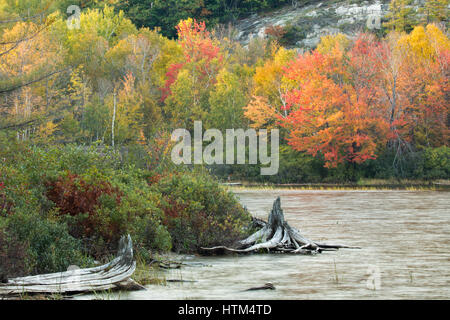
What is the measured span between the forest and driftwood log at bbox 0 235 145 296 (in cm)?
439

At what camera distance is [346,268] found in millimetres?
17062

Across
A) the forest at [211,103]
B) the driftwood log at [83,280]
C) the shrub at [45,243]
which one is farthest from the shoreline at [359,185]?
the driftwood log at [83,280]

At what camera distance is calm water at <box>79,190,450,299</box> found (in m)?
14.1

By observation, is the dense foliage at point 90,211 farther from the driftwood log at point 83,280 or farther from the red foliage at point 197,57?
the red foliage at point 197,57

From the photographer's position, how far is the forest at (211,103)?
70.4ft

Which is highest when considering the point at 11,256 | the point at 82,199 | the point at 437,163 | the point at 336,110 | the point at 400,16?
the point at 400,16

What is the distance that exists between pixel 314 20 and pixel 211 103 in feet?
118

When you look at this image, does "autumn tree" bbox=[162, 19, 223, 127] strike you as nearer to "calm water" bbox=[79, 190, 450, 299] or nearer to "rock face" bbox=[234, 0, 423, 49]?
"rock face" bbox=[234, 0, 423, 49]

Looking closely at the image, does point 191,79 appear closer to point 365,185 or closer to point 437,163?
point 365,185

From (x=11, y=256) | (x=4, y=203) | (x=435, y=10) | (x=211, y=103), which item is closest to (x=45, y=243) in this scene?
(x=4, y=203)

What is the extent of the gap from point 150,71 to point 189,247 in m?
→ 52.6

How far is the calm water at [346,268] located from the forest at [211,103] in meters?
2.62
